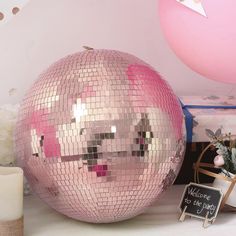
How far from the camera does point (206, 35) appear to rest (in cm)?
93

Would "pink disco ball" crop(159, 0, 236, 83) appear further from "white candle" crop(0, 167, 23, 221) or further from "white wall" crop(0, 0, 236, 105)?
"white candle" crop(0, 167, 23, 221)

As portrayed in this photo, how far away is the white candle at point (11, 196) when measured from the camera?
78cm

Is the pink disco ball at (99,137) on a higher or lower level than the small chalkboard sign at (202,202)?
higher

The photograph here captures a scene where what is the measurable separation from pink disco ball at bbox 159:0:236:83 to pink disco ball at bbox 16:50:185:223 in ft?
0.52

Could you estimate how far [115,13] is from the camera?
1.17 m

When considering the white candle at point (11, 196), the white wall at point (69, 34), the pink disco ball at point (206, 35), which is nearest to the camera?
the white candle at point (11, 196)

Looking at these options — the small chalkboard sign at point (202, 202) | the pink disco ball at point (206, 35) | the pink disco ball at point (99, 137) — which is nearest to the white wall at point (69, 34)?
the pink disco ball at point (206, 35)

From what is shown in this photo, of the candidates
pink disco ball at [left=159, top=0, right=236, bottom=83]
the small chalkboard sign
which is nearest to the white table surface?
the small chalkboard sign

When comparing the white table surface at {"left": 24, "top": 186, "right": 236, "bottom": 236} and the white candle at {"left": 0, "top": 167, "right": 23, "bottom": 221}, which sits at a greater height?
the white candle at {"left": 0, "top": 167, "right": 23, "bottom": 221}

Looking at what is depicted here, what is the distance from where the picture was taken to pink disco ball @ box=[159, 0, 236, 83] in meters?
0.90

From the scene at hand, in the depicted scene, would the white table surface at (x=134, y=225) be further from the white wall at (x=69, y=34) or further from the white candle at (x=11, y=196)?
the white wall at (x=69, y=34)

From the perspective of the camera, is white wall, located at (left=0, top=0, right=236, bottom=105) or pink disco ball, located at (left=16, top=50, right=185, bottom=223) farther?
white wall, located at (left=0, top=0, right=236, bottom=105)

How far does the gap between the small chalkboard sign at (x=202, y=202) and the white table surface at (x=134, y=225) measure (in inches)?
0.7

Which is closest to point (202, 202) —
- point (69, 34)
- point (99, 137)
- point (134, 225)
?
point (134, 225)
